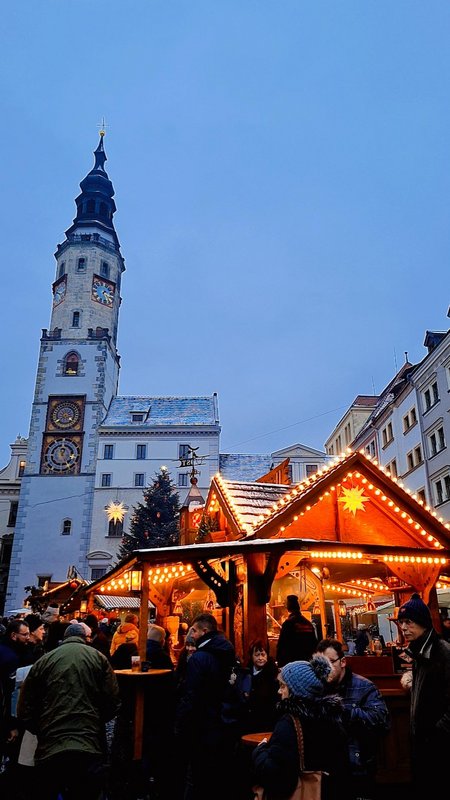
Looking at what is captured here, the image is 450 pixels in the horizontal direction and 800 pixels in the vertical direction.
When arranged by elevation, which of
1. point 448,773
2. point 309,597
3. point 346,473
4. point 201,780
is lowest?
point 201,780

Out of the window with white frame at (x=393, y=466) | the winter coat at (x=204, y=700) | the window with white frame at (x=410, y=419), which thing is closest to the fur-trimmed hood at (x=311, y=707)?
the winter coat at (x=204, y=700)

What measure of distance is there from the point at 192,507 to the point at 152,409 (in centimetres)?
3550

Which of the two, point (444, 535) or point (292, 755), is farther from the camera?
point (444, 535)

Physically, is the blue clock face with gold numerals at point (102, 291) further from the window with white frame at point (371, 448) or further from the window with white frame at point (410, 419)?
the window with white frame at point (410, 419)

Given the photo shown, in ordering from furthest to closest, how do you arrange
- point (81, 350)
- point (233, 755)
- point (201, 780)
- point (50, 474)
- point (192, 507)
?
point (81, 350) < point (50, 474) < point (192, 507) < point (233, 755) < point (201, 780)

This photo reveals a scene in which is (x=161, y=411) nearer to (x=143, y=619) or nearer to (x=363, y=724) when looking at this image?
(x=143, y=619)

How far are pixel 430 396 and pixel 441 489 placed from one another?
4.84 meters

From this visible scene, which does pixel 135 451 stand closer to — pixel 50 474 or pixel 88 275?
pixel 50 474

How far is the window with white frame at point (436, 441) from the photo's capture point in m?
28.6

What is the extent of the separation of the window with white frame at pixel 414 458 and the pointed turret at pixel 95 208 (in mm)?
38604

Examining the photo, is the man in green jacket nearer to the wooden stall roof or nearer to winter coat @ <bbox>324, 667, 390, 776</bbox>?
winter coat @ <bbox>324, 667, 390, 776</bbox>

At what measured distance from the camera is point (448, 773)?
4.17 m

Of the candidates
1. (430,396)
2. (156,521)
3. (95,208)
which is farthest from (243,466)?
(95,208)

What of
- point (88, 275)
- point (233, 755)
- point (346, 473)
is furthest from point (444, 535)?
point (88, 275)
